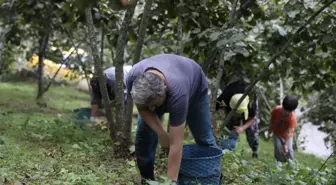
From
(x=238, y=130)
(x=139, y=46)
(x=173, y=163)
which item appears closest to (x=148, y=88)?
(x=173, y=163)

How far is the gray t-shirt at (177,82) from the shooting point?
3109mm

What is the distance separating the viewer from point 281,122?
646 centimetres

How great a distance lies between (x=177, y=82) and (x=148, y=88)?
0.75ft

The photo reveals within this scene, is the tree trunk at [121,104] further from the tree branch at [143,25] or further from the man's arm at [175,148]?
the man's arm at [175,148]

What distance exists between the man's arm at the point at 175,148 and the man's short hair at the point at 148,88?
274 millimetres

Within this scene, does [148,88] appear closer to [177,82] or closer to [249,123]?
[177,82]

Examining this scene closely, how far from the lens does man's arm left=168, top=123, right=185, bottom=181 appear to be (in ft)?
10.4

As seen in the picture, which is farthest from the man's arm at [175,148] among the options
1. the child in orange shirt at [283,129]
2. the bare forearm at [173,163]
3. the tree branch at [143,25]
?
the child in orange shirt at [283,129]

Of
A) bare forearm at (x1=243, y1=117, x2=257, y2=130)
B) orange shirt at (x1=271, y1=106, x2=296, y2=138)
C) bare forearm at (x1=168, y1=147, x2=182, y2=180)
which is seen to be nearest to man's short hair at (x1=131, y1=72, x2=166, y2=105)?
bare forearm at (x1=168, y1=147, x2=182, y2=180)

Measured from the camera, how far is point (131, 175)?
14.5ft

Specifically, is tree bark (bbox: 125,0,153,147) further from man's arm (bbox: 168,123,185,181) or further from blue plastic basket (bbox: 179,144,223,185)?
man's arm (bbox: 168,123,185,181)

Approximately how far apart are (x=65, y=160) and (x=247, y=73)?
2.45 m

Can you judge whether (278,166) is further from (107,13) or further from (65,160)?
(107,13)

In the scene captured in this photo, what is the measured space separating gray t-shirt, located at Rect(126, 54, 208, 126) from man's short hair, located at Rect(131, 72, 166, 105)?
106mm
